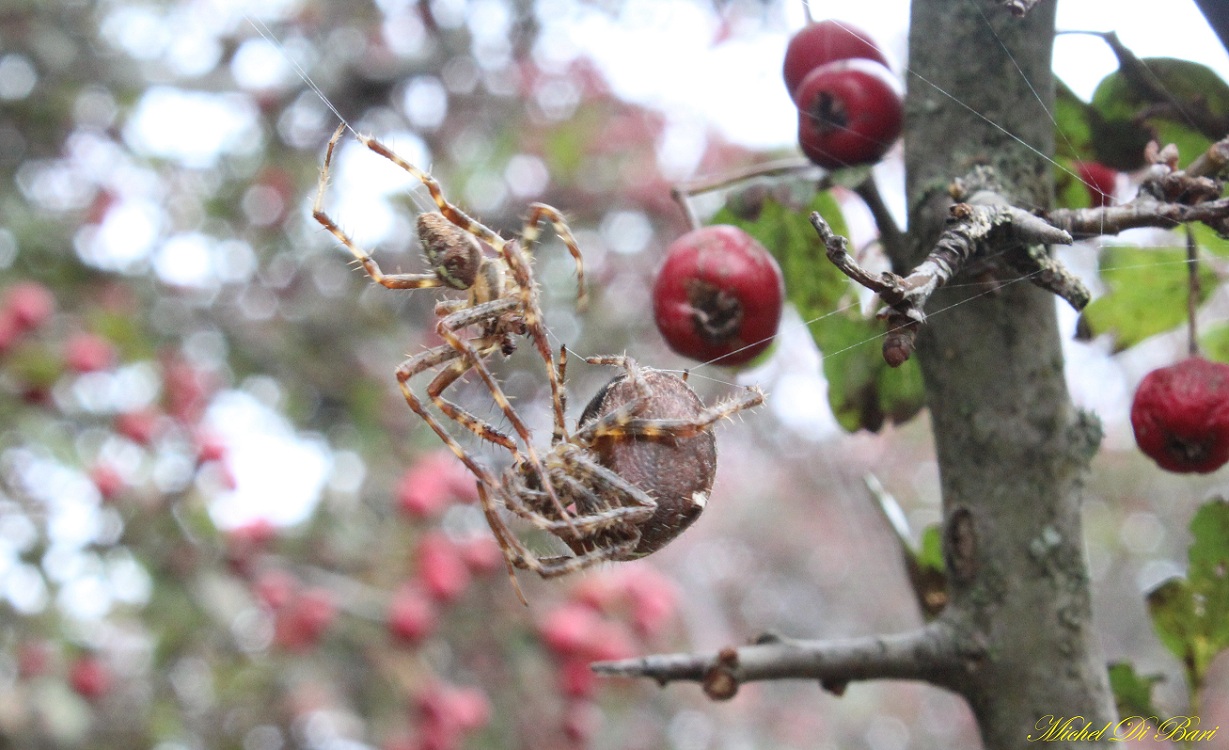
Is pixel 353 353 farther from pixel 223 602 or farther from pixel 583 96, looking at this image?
pixel 583 96

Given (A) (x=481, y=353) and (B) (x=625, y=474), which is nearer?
(B) (x=625, y=474)

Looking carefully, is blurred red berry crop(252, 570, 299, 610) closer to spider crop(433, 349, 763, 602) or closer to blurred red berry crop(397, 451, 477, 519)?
blurred red berry crop(397, 451, 477, 519)

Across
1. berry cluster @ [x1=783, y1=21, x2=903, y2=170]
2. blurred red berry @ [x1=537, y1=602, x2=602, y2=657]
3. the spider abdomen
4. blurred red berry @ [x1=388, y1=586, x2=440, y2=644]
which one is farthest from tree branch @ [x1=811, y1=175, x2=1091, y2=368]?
blurred red berry @ [x1=537, y1=602, x2=602, y2=657]

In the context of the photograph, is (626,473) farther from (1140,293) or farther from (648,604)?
(648,604)

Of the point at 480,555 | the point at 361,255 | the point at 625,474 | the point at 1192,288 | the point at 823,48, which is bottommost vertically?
the point at 480,555

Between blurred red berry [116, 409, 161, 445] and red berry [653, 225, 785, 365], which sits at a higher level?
red berry [653, 225, 785, 365]

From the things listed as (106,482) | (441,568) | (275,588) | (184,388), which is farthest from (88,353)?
(441,568)
